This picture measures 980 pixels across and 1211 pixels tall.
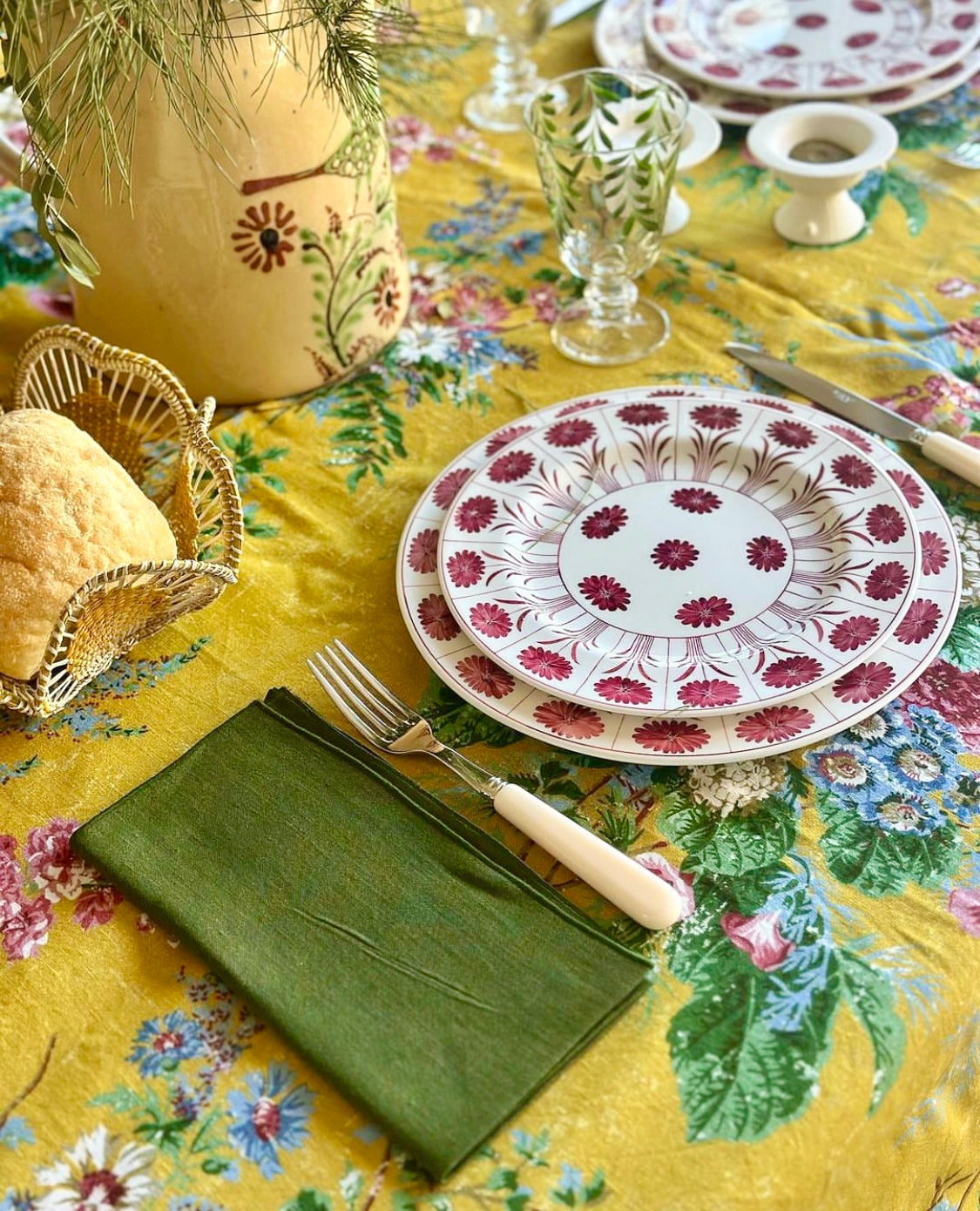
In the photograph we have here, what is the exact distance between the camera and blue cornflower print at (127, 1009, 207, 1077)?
565 mm

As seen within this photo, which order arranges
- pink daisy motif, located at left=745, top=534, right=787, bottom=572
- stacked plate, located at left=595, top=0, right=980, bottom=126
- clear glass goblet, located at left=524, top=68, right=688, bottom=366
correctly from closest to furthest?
pink daisy motif, located at left=745, top=534, right=787, bottom=572
clear glass goblet, located at left=524, top=68, right=688, bottom=366
stacked plate, located at left=595, top=0, right=980, bottom=126

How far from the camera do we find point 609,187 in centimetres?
86

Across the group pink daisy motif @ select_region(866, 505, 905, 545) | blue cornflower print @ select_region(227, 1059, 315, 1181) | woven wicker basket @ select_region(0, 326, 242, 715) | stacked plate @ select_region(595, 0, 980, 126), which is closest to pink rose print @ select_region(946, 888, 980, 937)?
pink daisy motif @ select_region(866, 505, 905, 545)

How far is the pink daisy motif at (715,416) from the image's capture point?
0.80 metres

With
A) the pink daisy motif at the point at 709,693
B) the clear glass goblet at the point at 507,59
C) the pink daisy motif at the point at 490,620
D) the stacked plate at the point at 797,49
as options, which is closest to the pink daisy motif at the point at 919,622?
the pink daisy motif at the point at 709,693

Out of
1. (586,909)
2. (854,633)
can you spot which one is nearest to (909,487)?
(854,633)

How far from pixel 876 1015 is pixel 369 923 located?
0.78 ft

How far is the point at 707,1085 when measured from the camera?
53 cm

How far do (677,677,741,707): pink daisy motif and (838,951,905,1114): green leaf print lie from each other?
0.45 ft

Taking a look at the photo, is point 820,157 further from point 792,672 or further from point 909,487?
point 792,672

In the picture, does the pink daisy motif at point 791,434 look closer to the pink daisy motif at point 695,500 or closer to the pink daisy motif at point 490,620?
the pink daisy motif at point 695,500

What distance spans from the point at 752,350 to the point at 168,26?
0.45 meters

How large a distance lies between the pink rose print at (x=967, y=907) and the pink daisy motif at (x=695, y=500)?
28 centimetres

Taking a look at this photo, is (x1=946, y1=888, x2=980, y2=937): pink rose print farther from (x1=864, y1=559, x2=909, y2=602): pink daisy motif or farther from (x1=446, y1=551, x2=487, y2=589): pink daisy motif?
(x1=446, y1=551, x2=487, y2=589): pink daisy motif
